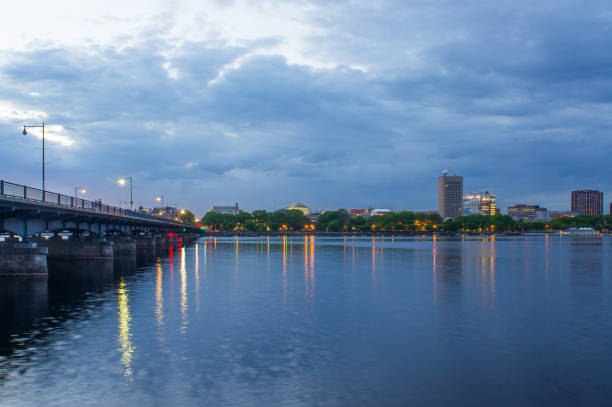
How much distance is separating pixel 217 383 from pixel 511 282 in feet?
113

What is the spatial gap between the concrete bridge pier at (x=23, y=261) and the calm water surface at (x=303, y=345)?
12.3 ft

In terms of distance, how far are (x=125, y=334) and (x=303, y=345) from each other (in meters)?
7.57

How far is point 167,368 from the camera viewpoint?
645 inches

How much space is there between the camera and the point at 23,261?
42.2m

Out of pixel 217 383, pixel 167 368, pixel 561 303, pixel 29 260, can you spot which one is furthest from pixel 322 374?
pixel 29 260

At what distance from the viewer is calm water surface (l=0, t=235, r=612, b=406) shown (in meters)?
14.1

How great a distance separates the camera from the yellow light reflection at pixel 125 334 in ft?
55.1

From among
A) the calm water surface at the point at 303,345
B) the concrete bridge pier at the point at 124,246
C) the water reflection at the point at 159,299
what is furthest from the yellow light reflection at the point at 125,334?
the concrete bridge pier at the point at 124,246

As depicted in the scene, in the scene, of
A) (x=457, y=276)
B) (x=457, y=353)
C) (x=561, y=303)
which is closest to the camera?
(x=457, y=353)

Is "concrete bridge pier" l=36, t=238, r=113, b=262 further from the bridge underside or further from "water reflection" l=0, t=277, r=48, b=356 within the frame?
"water reflection" l=0, t=277, r=48, b=356

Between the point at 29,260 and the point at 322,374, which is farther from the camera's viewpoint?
the point at 29,260

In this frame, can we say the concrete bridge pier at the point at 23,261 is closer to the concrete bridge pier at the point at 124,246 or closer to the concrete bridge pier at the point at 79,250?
the concrete bridge pier at the point at 79,250

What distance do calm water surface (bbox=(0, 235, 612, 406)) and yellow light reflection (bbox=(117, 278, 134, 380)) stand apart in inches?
2.5

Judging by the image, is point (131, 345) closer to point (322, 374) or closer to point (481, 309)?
point (322, 374)
